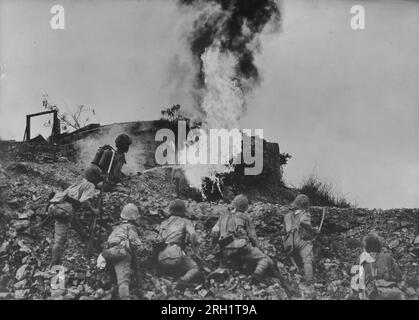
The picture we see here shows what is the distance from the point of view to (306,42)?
11.2 meters

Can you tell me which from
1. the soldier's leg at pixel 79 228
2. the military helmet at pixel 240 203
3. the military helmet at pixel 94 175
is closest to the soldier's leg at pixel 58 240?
the soldier's leg at pixel 79 228

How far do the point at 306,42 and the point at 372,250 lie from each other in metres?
4.05

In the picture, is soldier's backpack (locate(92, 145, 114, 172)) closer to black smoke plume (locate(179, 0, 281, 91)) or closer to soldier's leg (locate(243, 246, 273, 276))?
black smoke plume (locate(179, 0, 281, 91))

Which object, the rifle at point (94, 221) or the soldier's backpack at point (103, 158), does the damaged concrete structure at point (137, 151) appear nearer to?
the soldier's backpack at point (103, 158)

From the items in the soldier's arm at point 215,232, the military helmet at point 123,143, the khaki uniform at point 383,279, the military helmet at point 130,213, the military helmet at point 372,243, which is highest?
the military helmet at point 123,143

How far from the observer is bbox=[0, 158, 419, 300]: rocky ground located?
1002 cm

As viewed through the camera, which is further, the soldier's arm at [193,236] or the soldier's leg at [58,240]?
the soldier's arm at [193,236]

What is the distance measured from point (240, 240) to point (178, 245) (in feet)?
3.58

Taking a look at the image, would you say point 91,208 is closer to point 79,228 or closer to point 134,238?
point 79,228

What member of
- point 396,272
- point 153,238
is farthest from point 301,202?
point 153,238

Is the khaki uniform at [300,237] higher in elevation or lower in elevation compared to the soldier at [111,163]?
lower

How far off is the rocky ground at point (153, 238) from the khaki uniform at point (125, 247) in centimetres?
16

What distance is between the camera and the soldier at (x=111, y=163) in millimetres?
10737
